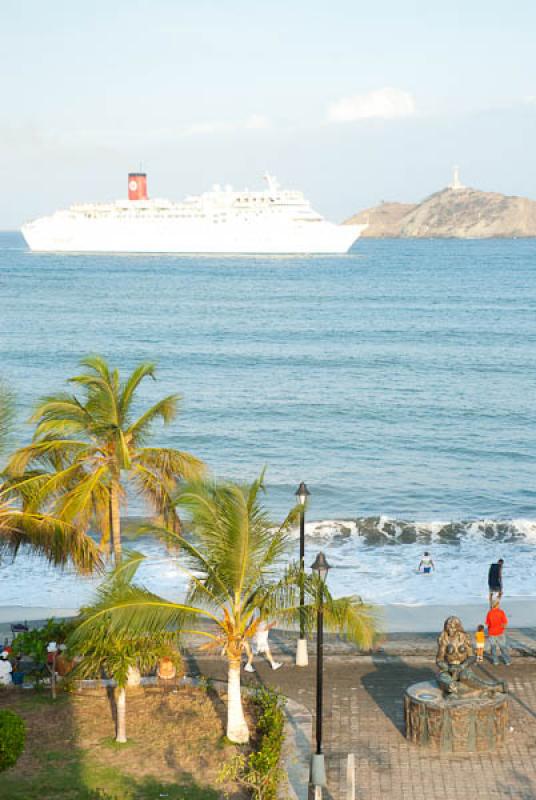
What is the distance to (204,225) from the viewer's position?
5969 inches

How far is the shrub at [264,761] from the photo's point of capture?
36.6ft

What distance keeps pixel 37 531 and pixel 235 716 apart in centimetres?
344

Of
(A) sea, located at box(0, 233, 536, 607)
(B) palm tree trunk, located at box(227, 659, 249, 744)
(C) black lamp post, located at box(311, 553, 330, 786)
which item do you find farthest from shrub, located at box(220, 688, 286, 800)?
(A) sea, located at box(0, 233, 536, 607)

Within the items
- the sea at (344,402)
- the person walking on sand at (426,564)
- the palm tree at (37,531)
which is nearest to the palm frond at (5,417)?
the palm tree at (37,531)

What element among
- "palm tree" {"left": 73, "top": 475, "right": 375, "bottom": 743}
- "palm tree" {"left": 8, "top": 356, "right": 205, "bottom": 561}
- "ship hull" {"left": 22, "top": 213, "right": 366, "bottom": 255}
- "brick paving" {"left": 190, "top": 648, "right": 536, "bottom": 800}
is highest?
"ship hull" {"left": 22, "top": 213, "right": 366, "bottom": 255}

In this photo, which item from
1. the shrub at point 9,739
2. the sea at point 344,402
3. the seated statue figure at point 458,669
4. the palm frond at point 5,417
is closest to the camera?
the shrub at point 9,739

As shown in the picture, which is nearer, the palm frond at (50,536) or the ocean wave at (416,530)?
the palm frond at (50,536)

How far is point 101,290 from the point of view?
3797 inches

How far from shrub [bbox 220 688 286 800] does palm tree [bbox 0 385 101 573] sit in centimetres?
289

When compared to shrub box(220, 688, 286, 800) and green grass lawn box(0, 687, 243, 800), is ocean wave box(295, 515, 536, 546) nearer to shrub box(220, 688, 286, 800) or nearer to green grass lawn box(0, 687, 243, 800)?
green grass lawn box(0, 687, 243, 800)

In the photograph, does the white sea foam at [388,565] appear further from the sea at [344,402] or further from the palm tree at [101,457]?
the palm tree at [101,457]

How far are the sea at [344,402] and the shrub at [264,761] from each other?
26.3 feet

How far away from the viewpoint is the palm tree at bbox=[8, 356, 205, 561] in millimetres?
14617

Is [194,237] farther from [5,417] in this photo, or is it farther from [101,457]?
[5,417]
